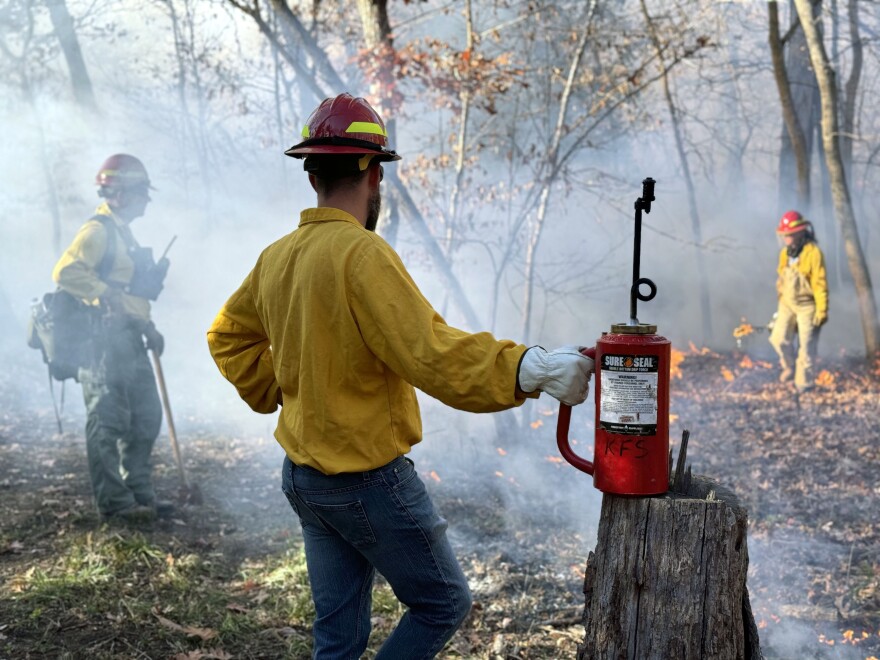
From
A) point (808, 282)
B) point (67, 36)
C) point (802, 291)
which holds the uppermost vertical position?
point (67, 36)

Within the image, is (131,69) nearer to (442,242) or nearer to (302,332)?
(442,242)

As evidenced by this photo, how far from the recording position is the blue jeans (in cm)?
240

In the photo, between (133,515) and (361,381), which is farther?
(133,515)

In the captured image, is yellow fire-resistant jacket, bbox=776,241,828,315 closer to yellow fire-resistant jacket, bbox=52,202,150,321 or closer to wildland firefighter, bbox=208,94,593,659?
yellow fire-resistant jacket, bbox=52,202,150,321

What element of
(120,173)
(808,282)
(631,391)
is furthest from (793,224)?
(631,391)

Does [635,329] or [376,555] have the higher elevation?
[635,329]

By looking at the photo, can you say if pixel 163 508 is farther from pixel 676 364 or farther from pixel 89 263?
pixel 676 364

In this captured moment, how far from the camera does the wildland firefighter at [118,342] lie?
541 cm

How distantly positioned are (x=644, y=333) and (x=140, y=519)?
14.1 feet

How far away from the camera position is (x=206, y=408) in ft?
33.1

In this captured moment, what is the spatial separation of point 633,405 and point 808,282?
27.1 ft

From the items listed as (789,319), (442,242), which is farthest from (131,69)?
(789,319)

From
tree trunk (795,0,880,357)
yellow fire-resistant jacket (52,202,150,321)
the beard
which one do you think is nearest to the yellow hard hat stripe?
the beard

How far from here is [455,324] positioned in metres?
7.99
